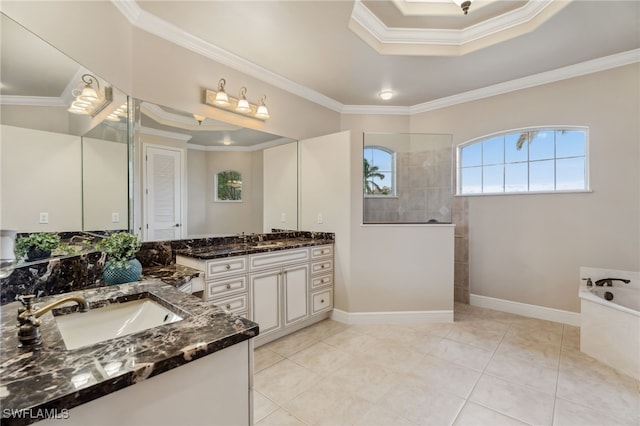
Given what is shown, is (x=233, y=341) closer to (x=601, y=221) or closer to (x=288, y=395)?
A: (x=288, y=395)

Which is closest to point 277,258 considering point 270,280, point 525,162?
point 270,280

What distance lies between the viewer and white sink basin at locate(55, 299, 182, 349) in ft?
3.62

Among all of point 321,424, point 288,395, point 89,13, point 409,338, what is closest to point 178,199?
point 89,13

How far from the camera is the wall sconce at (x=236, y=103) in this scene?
8.38 feet

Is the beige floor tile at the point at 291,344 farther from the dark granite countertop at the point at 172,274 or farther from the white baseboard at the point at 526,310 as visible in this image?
the white baseboard at the point at 526,310

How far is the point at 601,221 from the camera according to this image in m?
2.82

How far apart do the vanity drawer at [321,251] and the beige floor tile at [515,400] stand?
1.75m

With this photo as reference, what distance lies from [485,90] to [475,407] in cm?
339

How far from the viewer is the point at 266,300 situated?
8.57ft

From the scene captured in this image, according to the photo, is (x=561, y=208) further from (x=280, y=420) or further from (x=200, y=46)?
(x=200, y=46)

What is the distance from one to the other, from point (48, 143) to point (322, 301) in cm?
259

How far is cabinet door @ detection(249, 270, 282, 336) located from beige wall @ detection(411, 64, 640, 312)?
260 centimetres

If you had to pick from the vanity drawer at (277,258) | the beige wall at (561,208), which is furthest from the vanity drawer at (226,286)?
the beige wall at (561,208)

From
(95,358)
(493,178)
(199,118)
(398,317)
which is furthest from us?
(493,178)
